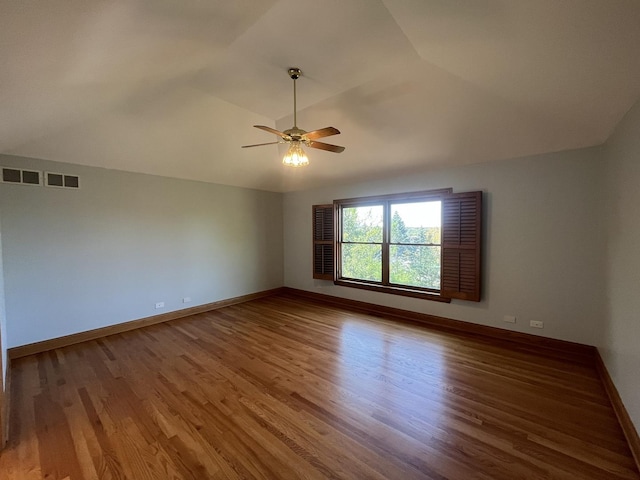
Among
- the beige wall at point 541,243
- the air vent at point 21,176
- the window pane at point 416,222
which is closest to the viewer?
the beige wall at point 541,243

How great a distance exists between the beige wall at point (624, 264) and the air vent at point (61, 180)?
601cm

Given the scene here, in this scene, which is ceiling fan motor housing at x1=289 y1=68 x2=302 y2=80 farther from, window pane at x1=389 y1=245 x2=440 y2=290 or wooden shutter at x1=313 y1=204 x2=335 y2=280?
window pane at x1=389 y1=245 x2=440 y2=290

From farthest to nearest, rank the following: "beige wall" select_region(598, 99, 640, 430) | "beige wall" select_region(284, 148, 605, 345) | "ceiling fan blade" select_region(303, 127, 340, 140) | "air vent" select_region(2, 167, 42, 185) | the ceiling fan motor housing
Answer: "air vent" select_region(2, 167, 42, 185) → "beige wall" select_region(284, 148, 605, 345) → the ceiling fan motor housing → "ceiling fan blade" select_region(303, 127, 340, 140) → "beige wall" select_region(598, 99, 640, 430)

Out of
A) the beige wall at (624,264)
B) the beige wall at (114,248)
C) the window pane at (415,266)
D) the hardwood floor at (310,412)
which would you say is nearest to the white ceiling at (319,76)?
the beige wall at (624,264)

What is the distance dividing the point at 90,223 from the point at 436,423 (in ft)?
15.9

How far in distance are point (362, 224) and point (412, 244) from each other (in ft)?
3.65

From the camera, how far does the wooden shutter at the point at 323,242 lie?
18.3 ft

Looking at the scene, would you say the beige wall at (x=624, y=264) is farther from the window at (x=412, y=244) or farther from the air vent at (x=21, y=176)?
the air vent at (x=21, y=176)

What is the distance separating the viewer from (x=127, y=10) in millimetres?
1505

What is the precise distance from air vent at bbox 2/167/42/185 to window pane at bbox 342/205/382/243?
184 inches

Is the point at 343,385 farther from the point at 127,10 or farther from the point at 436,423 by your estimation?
the point at 127,10

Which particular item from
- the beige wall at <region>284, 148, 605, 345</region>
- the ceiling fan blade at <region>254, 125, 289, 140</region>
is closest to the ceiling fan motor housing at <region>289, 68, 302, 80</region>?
the ceiling fan blade at <region>254, 125, 289, 140</region>

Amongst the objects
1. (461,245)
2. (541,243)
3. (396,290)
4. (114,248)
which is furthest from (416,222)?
(114,248)

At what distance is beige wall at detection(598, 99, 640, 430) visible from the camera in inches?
75.8
